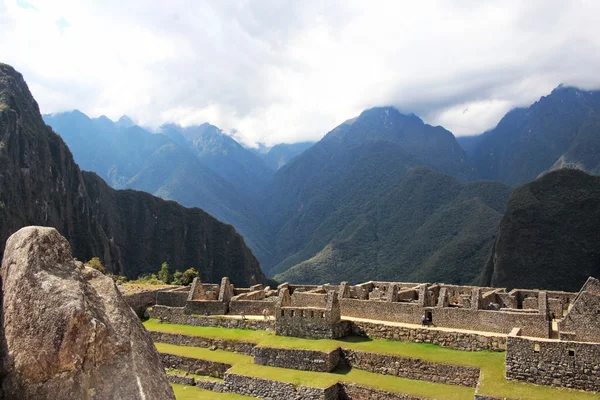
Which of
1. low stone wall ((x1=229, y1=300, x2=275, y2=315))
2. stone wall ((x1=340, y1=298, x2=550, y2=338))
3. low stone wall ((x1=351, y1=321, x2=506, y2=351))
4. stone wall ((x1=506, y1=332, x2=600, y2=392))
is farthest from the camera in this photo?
low stone wall ((x1=229, y1=300, x2=275, y2=315))

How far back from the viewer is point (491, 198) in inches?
5349

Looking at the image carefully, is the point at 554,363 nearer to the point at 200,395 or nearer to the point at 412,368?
the point at 412,368

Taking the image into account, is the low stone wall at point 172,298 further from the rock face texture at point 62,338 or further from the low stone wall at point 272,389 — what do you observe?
the rock face texture at point 62,338

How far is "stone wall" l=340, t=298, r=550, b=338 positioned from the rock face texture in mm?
16686

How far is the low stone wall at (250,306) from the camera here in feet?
86.3

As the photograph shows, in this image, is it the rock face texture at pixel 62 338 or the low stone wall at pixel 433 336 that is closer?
the rock face texture at pixel 62 338

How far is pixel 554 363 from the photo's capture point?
15602 mm

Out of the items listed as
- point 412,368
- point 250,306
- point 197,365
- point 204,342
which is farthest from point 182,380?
point 412,368

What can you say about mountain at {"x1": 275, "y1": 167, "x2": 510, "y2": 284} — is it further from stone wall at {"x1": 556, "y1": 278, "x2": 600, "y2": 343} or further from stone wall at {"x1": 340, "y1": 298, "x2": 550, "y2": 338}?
stone wall at {"x1": 556, "y1": 278, "x2": 600, "y2": 343}

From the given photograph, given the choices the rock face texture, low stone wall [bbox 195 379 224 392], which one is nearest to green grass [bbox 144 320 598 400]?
low stone wall [bbox 195 379 224 392]

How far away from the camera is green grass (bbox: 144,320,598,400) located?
15141 mm

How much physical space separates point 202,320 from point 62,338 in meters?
21.7

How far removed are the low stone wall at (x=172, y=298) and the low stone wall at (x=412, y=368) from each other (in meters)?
12.8

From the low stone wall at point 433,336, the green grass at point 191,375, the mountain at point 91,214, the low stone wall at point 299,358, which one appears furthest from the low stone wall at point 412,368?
the mountain at point 91,214
